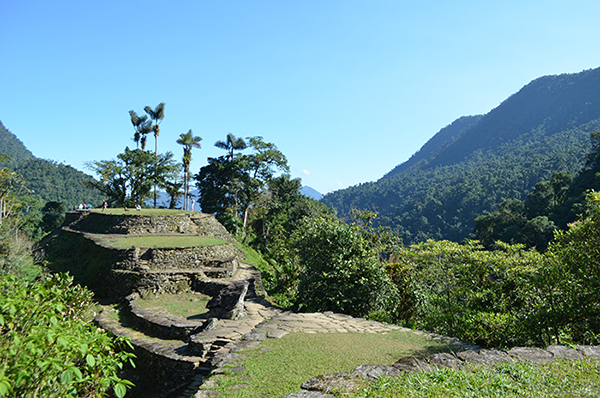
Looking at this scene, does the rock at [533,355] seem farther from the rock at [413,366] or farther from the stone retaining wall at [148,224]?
the stone retaining wall at [148,224]

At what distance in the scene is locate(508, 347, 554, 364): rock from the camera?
15.5 feet

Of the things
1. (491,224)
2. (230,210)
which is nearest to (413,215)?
(491,224)

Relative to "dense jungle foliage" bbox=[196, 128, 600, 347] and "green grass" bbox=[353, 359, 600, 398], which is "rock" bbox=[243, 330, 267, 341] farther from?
"green grass" bbox=[353, 359, 600, 398]

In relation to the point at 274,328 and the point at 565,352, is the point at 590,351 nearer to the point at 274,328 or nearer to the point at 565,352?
the point at 565,352

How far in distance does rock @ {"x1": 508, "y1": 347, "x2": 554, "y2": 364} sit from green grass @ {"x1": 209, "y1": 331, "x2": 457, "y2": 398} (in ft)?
4.57

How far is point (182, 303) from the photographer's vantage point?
1177 cm

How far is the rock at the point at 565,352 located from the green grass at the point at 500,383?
45 centimetres

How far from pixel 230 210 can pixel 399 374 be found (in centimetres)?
3030

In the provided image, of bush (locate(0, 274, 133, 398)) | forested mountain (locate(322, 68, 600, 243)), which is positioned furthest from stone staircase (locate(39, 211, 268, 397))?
forested mountain (locate(322, 68, 600, 243))

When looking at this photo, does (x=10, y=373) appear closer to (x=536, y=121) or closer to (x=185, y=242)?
(x=185, y=242)

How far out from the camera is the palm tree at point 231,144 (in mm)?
37406

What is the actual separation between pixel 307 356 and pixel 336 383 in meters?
1.61

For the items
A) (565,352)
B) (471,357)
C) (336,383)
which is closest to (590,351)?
(565,352)

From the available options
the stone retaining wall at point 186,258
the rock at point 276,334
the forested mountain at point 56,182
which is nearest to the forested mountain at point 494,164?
the stone retaining wall at point 186,258
